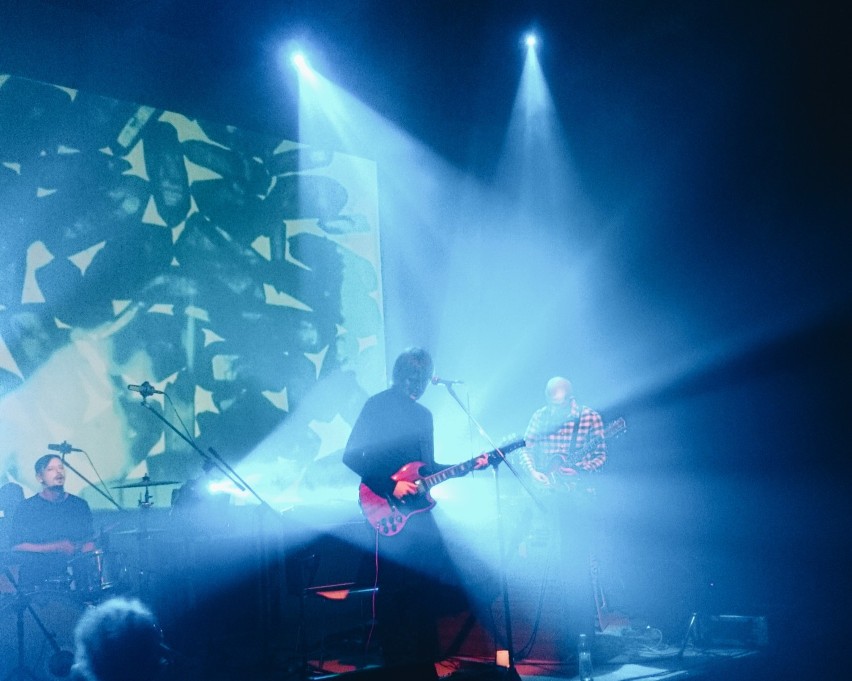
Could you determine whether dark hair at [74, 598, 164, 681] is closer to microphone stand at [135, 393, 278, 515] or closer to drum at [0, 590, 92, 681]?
microphone stand at [135, 393, 278, 515]

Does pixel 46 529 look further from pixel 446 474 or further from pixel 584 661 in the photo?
pixel 584 661

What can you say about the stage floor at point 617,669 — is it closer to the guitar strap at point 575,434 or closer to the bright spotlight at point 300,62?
the guitar strap at point 575,434

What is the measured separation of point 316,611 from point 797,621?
10.5 ft

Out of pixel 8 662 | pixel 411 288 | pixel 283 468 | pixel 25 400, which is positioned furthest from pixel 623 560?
pixel 25 400

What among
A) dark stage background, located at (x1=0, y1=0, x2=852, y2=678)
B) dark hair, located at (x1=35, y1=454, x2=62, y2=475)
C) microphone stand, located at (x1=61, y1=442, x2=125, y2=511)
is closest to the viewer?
dark stage background, located at (x1=0, y1=0, x2=852, y2=678)

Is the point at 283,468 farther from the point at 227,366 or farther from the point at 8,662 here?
the point at 8,662

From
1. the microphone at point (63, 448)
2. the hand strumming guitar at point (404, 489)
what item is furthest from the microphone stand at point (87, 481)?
the hand strumming guitar at point (404, 489)

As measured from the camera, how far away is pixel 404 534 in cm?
389

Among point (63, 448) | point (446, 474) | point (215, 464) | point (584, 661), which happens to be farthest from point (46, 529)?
point (584, 661)

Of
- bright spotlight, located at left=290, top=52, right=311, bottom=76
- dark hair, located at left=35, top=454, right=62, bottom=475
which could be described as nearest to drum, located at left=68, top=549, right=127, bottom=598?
dark hair, located at left=35, top=454, right=62, bottom=475

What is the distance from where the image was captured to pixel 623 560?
201 inches

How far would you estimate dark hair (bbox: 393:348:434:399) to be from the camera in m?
4.06

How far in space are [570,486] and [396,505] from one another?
1766mm

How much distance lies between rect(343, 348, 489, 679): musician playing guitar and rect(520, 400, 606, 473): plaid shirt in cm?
149
